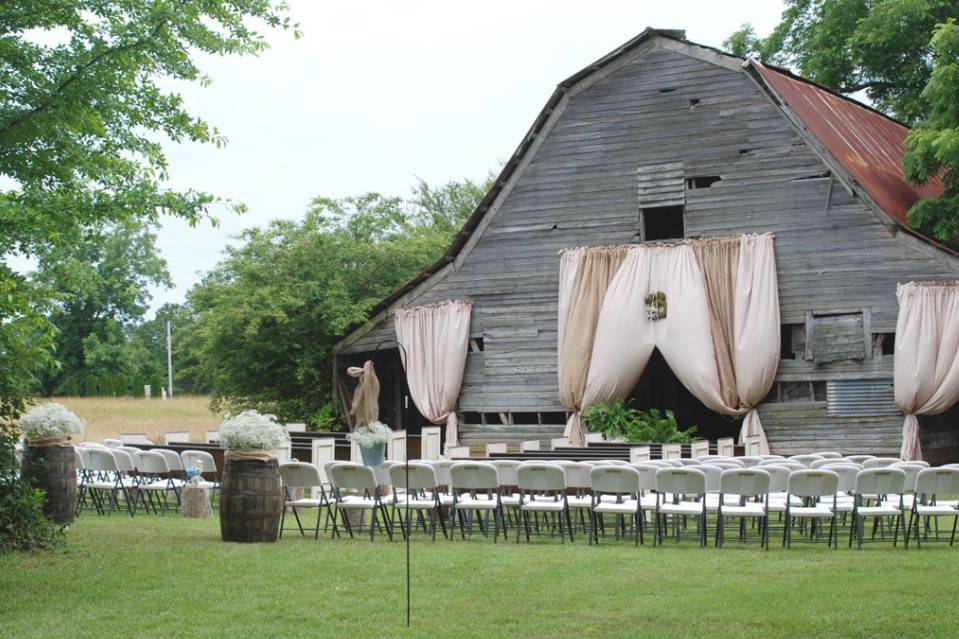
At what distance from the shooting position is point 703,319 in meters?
24.0

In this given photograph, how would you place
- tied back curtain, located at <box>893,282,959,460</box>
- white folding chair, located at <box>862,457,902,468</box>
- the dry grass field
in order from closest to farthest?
white folding chair, located at <box>862,457,902,468</box> < tied back curtain, located at <box>893,282,959,460</box> < the dry grass field

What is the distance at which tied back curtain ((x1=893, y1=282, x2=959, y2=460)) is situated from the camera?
850 inches

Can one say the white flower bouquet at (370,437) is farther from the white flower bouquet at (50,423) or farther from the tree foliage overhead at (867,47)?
the tree foliage overhead at (867,47)

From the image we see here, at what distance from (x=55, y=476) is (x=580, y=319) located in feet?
44.1

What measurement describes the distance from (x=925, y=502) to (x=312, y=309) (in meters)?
18.6

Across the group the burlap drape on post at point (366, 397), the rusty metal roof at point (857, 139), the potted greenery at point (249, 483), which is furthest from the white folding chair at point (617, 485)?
the rusty metal roof at point (857, 139)

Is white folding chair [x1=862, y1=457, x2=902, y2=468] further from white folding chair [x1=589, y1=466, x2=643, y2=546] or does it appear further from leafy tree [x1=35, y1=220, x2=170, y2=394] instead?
leafy tree [x1=35, y1=220, x2=170, y2=394]

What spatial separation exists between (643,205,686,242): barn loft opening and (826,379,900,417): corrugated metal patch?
16.4 ft

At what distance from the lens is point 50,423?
1380 centimetres

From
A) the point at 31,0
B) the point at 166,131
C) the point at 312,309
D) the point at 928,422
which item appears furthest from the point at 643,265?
the point at 31,0

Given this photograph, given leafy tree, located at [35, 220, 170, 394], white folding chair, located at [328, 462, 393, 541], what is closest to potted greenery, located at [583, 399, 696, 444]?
white folding chair, located at [328, 462, 393, 541]

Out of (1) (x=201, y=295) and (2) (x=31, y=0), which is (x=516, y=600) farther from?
(1) (x=201, y=295)

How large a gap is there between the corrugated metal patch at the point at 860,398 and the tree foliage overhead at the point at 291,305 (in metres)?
11.1

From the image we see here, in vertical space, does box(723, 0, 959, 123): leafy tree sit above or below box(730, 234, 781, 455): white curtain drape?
above
